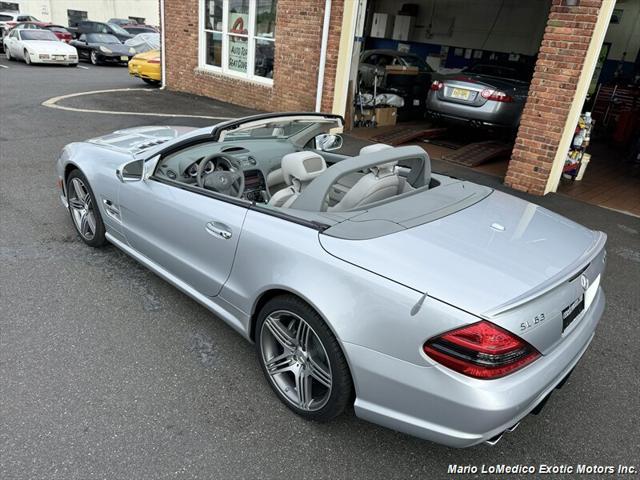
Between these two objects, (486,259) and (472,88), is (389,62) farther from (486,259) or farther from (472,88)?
(486,259)

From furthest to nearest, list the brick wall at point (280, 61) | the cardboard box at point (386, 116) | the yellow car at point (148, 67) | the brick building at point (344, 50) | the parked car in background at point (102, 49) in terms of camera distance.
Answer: the parked car in background at point (102, 49) < the yellow car at point (148, 67) < the cardboard box at point (386, 116) < the brick wall at point (280, 61) < the brick building at point (344, 50)

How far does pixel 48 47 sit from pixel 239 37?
11.1 meters

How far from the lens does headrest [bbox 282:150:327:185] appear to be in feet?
9.26

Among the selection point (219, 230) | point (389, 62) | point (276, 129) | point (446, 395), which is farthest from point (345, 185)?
point (389, 62)

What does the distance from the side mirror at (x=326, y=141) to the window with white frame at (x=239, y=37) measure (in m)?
7.18

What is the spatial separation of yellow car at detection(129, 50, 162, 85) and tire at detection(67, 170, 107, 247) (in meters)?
10.2

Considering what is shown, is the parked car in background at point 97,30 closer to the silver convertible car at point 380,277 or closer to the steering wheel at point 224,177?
the steering wheel at point 224,177

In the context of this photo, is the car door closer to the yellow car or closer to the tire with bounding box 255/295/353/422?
the tire with bounding box 255/295/353/422

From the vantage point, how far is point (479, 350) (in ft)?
5.83

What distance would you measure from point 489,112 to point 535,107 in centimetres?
205

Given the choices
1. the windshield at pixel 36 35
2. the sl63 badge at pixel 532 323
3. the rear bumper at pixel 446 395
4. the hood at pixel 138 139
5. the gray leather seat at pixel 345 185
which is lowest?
the rear bumper at pixel 446 395

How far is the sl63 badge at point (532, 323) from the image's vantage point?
71.8 inches

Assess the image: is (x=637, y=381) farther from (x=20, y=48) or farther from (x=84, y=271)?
(x=20, y=48)

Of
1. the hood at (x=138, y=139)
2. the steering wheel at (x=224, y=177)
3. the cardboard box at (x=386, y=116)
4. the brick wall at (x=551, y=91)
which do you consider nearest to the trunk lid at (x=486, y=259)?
the steering wheel at (x=224, y=177)
